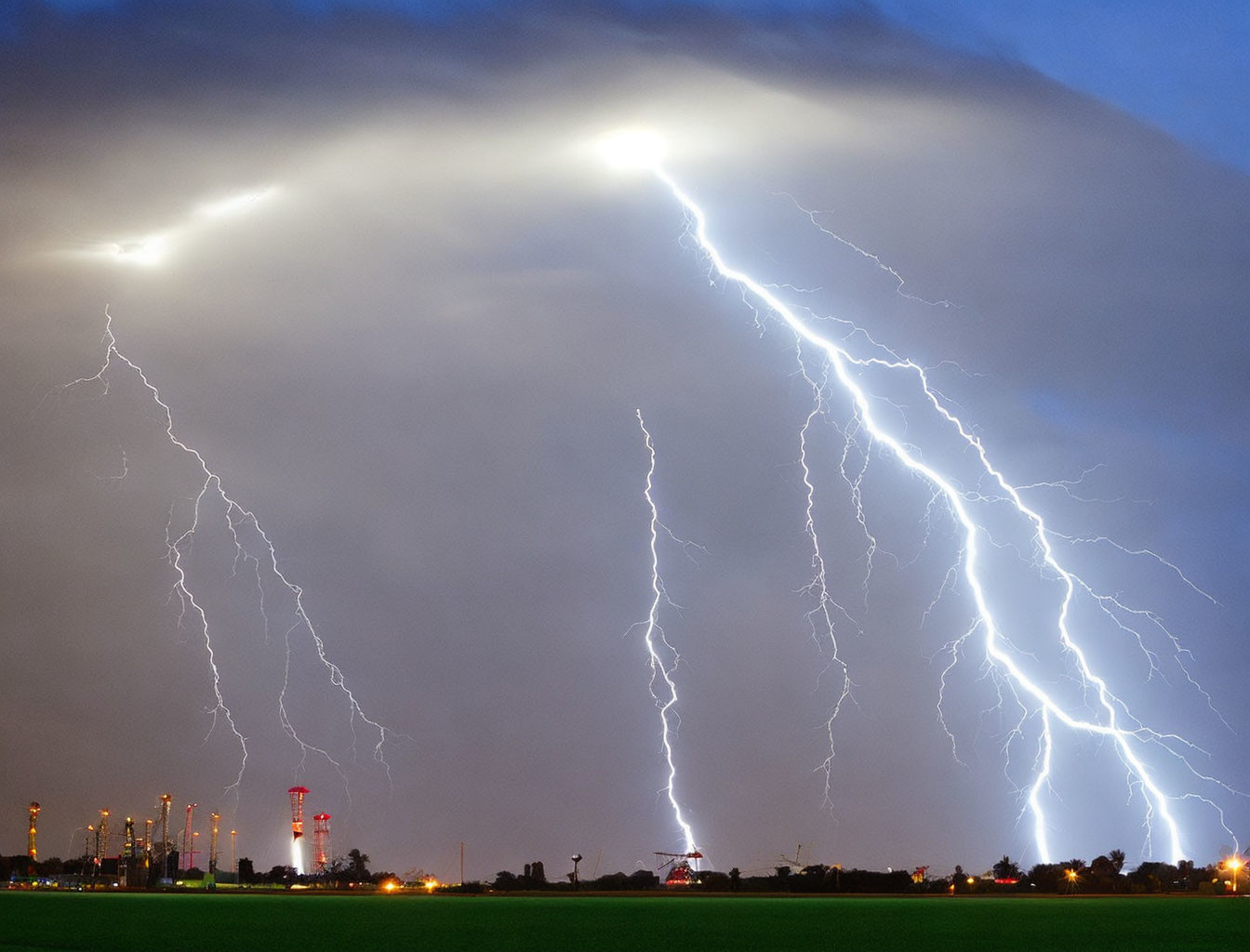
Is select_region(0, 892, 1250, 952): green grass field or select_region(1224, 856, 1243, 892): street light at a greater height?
select_region(0, 892, 1250, 952): green grass field

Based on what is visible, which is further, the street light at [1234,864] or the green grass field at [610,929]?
the street light at [1234,864]

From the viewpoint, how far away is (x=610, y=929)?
21.9 m

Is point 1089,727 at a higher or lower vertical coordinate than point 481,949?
higher

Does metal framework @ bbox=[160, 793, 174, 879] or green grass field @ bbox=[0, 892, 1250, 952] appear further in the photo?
metal framework @ bbox=[160, 793, 174, 879]

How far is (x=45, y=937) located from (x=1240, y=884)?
4903cm

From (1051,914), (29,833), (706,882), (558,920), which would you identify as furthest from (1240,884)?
(29,833)

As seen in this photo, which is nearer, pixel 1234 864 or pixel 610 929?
pixel 610 929

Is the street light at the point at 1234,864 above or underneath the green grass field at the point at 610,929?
underneath

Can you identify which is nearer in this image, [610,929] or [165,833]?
[610,929]

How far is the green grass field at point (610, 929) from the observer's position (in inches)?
701

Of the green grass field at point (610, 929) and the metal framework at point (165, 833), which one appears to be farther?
the metal framework at point (165, 833)

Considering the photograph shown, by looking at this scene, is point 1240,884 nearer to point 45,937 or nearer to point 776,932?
point 776,932

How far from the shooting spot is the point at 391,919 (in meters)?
25.4

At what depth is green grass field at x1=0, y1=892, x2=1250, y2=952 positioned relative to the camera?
17812 mm
